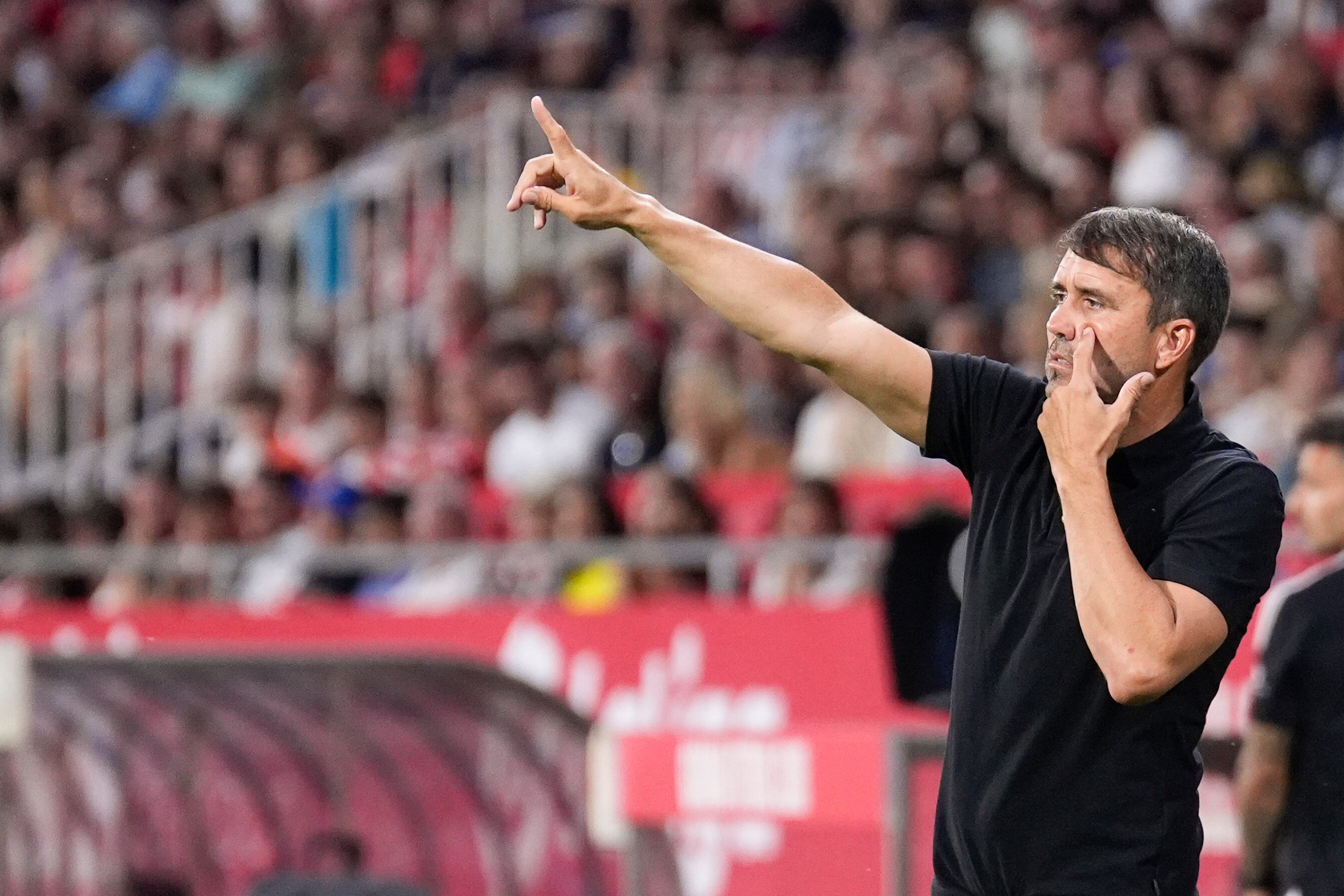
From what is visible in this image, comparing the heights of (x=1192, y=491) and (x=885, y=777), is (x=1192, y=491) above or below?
above

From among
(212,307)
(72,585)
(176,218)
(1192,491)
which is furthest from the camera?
(176,218)

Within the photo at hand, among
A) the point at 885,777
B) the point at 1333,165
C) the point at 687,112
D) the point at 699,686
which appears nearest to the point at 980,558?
the point at 885,777

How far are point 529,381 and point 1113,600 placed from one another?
7979 mm

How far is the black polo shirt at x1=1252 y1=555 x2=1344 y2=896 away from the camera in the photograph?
199 inches

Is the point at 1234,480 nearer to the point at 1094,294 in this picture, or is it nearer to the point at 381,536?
the point at 1094,294

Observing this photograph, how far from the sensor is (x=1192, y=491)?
11.4 ft

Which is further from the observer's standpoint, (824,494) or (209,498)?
(209,498)

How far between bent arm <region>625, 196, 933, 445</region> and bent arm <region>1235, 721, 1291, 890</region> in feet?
6.09

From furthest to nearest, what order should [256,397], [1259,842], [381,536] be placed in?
[256,397] → [381,536] → [1259,842]

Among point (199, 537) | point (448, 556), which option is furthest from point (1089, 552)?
point (199, 537)

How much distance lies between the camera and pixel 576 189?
3.75 m

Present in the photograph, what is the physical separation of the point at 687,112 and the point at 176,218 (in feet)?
11.2

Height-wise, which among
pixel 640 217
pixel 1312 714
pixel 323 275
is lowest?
pixel 1312 714

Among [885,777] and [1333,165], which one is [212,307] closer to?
[1333,165]
